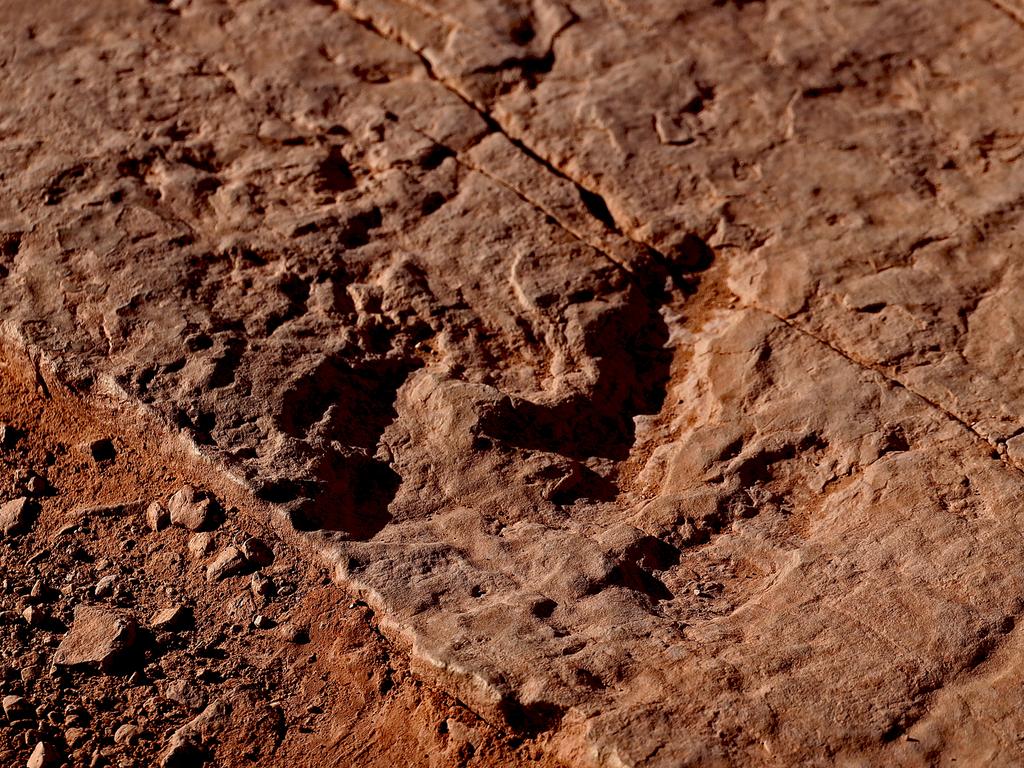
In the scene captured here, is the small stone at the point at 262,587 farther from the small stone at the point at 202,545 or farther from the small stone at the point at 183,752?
the small stone at the point at 183,752

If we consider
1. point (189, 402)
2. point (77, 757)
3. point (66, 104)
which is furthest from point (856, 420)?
point (66, 104)

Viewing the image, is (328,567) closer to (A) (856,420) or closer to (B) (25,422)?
(B) (25,422)

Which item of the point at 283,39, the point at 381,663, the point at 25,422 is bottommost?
the point at 25,422

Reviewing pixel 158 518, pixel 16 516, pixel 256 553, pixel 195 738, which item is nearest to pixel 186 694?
pixel 195 738

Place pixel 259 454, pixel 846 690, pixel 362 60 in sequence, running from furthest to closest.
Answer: pixel 362 60
pixel 259 454
pixel 846 690

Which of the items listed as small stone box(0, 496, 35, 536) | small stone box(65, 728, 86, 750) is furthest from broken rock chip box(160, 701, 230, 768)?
small stone box(0, 496, 35, 536)

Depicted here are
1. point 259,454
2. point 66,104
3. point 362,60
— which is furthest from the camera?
point 362,60

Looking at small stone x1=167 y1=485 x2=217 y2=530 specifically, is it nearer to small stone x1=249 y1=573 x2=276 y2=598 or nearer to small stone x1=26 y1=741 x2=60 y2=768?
small stone x1=249 y1=573 x2=276 y2=598
